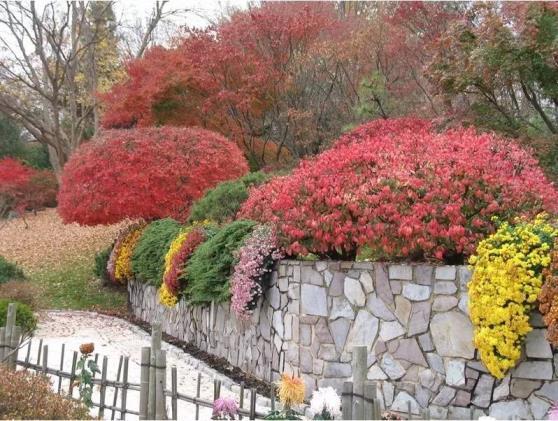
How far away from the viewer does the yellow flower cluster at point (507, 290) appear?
5.34 metres

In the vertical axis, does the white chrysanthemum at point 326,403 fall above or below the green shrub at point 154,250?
below

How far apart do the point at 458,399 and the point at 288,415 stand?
6.73 feet

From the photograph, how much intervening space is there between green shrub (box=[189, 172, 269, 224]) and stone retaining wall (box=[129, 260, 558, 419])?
392 centimetres

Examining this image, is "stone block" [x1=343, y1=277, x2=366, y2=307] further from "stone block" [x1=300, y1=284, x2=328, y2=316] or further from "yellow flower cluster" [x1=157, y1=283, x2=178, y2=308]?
"yellow flower cluster" [x1=157, y1=283, x2=178, y2=308]

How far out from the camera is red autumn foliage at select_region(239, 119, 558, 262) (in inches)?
251

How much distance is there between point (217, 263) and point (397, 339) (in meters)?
3.12

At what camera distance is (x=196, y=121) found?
58.3 feet

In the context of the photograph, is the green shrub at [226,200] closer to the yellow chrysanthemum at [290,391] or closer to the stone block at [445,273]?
the stone block at [445,273]

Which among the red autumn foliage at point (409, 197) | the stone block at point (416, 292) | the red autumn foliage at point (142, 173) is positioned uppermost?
the red autumn foliage at point (142, 173)

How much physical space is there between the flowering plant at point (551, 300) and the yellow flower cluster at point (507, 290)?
0.07 meters

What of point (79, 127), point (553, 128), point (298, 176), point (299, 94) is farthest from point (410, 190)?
point (79, 127)

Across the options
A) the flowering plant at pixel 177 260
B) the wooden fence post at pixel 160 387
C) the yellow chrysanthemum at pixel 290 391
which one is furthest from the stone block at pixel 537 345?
the flowering plant at pixel 177 260

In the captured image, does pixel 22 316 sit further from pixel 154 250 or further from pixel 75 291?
pixel 75 291

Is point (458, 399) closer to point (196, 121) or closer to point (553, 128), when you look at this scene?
point (553, 128)
